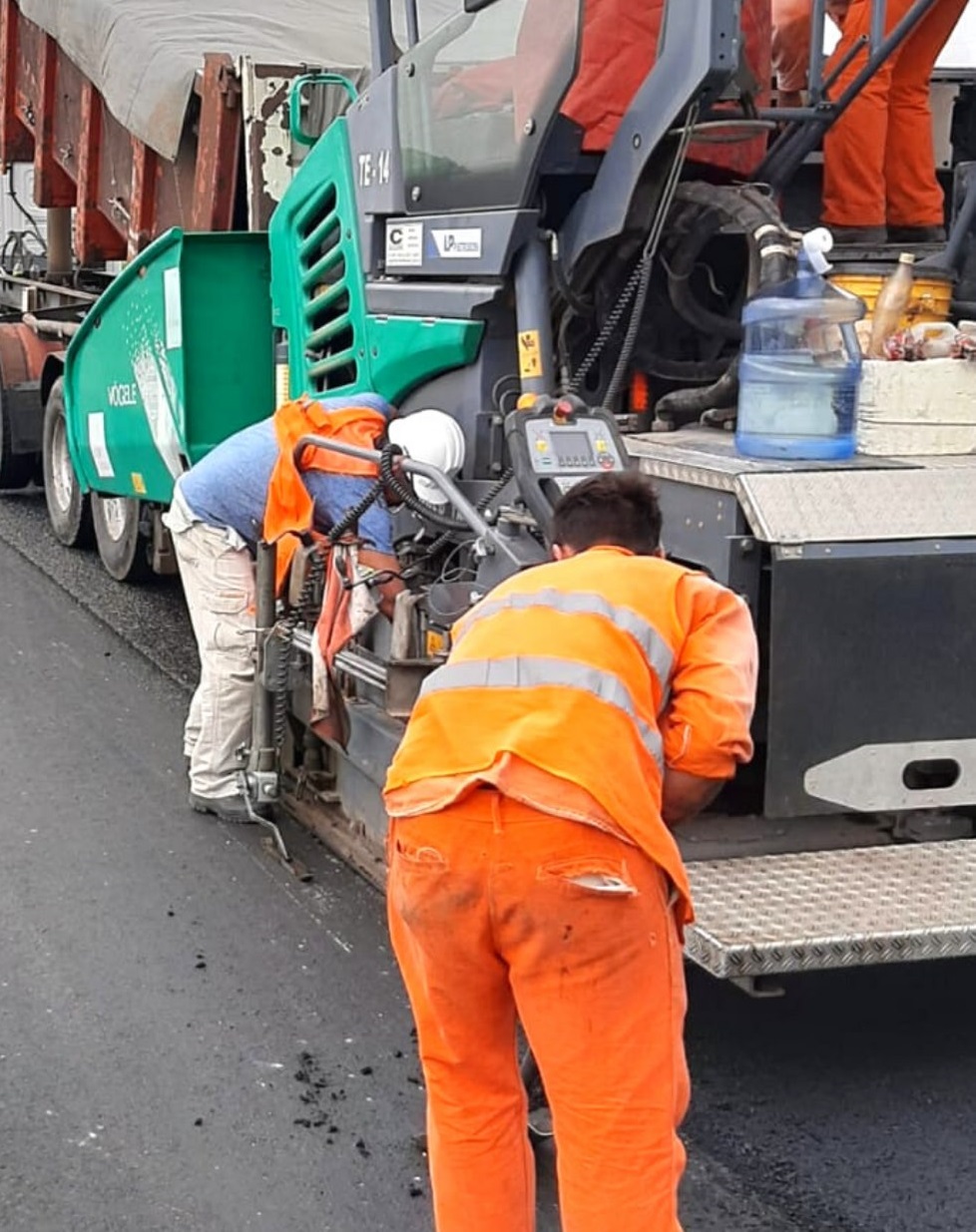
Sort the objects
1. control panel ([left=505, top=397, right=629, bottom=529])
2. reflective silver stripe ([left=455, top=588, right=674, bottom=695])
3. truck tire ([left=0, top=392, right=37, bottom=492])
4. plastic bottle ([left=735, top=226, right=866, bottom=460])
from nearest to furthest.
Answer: reflective silver stripe ([left=455, top=588, right=674, bottom=695]) < plastic bottle ([left=735, top=226, right=866, bottom=460]) < control panel ([left=505, top=397, right=629, bottom=529]) < truck tire ([left=0, top=392, right=37, bottom=492])

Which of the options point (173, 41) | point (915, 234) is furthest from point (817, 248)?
point (173, 41)

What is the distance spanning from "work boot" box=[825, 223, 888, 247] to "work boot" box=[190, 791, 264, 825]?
255 cm

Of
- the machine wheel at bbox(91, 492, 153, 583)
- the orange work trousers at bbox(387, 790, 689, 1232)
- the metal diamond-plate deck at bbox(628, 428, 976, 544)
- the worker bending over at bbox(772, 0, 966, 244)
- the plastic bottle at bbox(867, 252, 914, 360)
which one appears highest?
the worker bending over at bbox(772, 0, 966, 244)

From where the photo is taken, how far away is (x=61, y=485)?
9.99 meters

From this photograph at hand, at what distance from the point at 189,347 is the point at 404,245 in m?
1.73

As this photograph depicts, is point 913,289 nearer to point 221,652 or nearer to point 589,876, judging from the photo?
point 221,652

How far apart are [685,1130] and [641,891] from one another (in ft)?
4.26

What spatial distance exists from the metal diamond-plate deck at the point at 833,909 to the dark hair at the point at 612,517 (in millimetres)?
939

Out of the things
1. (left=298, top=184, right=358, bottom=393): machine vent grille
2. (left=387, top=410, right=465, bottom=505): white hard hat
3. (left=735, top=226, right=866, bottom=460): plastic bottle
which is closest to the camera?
(left=735, top=226, right=866, bottom=460): plastic bottle

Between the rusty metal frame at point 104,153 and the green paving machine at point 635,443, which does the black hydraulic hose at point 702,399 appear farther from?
the rusty metal frame at point 104,153

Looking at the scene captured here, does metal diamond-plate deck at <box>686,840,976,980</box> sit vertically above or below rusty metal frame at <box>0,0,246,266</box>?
below

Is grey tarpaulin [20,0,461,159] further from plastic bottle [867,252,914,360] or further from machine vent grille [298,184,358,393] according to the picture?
plastic bottle [867,252,914,360]

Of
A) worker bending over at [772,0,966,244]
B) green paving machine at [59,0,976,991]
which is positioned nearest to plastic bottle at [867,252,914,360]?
green paving machine at [59,0,976,991]

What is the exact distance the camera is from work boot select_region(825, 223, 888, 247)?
548 centimetres
